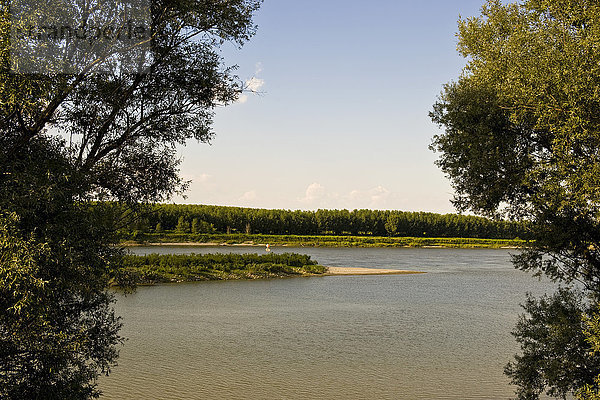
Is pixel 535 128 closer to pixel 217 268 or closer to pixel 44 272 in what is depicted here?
pixel 44 272

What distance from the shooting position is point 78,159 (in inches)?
411

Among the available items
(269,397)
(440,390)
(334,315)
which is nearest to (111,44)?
(269,397)

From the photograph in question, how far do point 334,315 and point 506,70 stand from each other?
69.7 feet

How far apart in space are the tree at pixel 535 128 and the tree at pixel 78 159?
664 cm

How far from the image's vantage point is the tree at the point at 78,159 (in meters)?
8.29

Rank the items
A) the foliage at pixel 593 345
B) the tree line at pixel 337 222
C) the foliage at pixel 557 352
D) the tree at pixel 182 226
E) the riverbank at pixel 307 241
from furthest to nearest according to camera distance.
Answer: the tree line at pixel 337 222 < the tree at pixel 182 226 < the riverbank at pixel 307 241 < the foliage at pixel 557 352 < the foliage at pixel 593 345

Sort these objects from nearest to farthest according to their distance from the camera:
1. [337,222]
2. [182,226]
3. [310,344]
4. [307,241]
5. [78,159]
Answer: [78,159], [310,344], [182,226], [307,241], [337,222]

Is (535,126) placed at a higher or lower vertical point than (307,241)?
higher

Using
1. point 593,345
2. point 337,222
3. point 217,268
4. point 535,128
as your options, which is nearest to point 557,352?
point 593,345

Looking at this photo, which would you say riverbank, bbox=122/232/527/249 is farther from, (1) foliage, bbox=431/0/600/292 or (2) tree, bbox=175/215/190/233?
(1) foliage, bbox=431/0/600/292

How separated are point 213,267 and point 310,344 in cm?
2741

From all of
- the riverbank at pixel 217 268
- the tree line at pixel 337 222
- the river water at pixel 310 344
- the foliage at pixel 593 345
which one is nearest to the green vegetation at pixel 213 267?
the riverbank at pixel 217 268

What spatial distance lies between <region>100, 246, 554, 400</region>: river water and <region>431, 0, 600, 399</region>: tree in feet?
18.3

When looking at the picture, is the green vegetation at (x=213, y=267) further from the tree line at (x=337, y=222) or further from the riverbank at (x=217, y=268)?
the tree line at (x=337, y=222)
